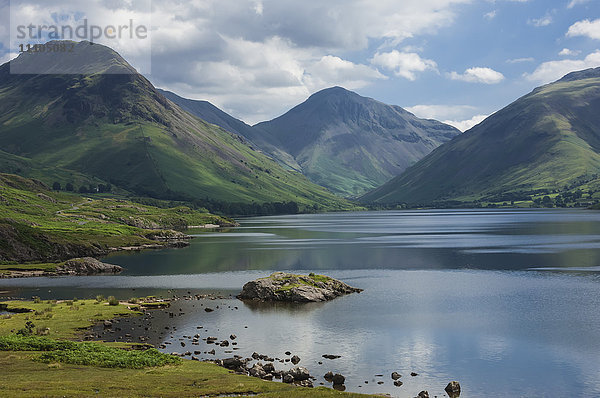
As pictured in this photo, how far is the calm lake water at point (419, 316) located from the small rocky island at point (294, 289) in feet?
12.7

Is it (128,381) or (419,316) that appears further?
(419,316)

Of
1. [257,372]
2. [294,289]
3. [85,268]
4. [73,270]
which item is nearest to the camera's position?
[257,372]

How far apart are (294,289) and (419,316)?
25627 mm

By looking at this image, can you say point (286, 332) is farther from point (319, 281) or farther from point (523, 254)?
point (523, 254)

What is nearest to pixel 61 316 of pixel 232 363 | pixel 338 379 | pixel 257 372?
pixel 232 363

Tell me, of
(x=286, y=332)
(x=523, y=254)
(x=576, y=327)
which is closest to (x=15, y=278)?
(x=286, y=332)

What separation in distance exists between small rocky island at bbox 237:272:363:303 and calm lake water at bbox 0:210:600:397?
153 inches

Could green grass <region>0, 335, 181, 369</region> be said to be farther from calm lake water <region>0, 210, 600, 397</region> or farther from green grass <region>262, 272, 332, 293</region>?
green grass <region>262, 272, 332, 293</region>

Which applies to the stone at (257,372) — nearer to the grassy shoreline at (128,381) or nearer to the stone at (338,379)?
the grassy shoreline at (128,381)

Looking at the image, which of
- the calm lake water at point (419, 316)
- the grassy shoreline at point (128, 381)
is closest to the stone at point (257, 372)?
the grassy shoreline at point (128, 381)

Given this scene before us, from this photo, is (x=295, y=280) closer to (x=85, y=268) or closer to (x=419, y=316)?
(x=419, y=316)

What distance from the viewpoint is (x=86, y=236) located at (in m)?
199

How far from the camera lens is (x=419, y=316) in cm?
8231

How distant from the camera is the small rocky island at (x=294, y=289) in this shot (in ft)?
321
